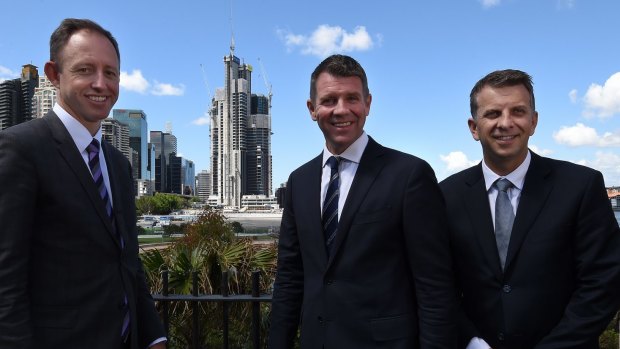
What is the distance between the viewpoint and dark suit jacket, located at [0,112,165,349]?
6.43 feet

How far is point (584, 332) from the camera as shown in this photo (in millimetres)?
2176

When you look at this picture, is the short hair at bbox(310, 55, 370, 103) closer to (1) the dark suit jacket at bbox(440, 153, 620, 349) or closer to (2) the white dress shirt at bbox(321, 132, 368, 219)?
(2) the white dress shirt at bbox(321, 132, 368, 219)

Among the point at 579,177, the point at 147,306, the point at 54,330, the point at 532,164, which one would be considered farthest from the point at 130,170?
the point at 579,177

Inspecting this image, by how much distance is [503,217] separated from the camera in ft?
7.96

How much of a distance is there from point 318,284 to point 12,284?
140 centimetres

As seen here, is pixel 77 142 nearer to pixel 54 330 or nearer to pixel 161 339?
pixel 54 330

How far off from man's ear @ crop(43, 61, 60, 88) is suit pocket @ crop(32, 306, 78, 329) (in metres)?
1.10

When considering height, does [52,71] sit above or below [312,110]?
above

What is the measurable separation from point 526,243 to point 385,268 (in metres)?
0.73

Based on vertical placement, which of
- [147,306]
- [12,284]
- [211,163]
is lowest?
[147,306]

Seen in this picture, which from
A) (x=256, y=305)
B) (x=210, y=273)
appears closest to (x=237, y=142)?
(x=210, y=273)

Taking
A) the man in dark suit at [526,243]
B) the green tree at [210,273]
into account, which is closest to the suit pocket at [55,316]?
the man in dark suit at [526,243]

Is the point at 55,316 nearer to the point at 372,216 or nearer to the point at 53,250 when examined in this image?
the point at 53,250

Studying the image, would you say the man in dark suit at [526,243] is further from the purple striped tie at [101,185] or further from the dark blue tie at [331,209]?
the purple striped tie at [101,185]
